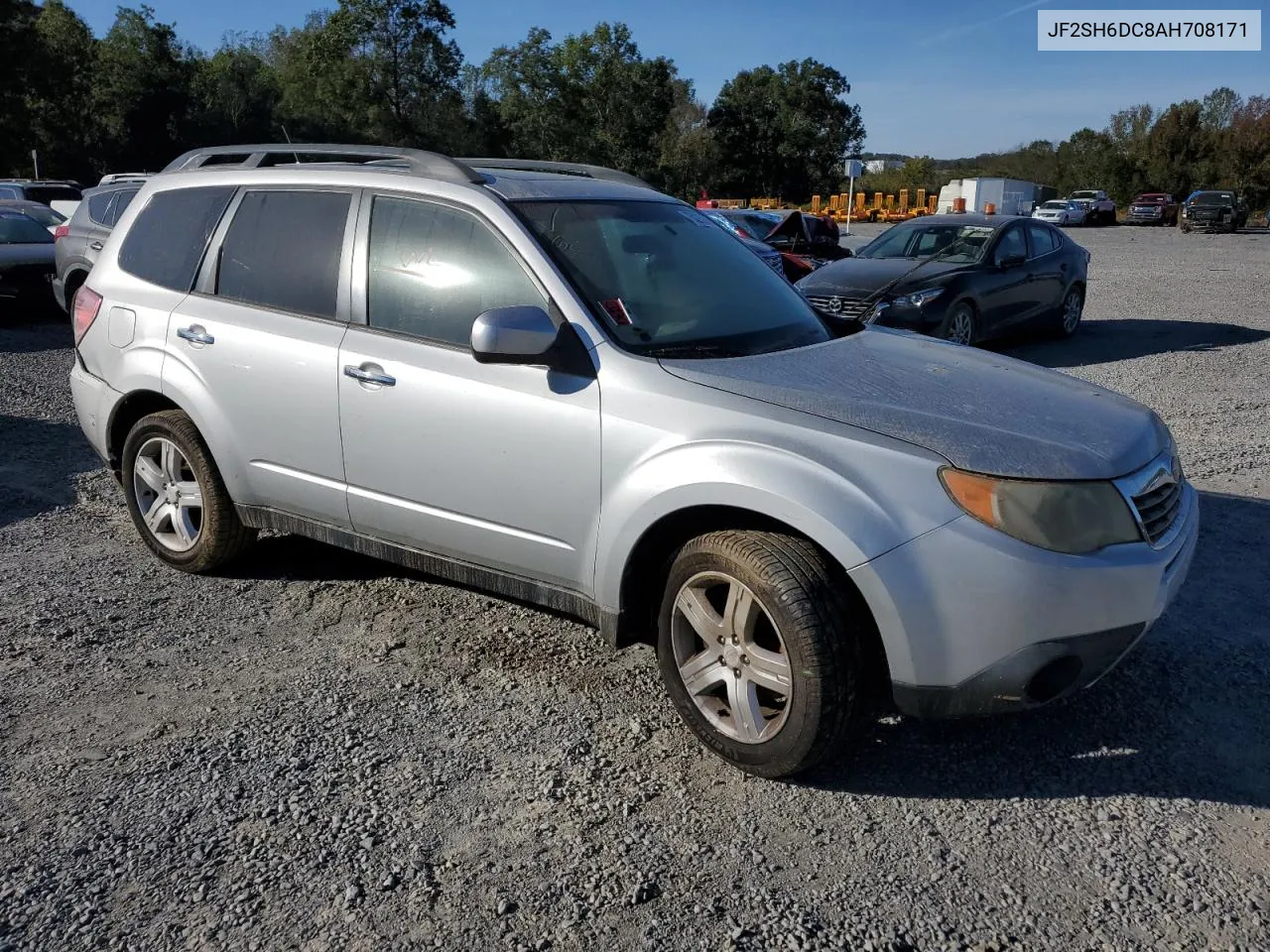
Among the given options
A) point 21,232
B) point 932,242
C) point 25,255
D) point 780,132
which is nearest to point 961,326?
point 932,242

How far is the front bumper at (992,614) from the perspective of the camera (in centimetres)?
287

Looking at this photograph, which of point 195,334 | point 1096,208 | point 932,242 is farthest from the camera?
point 1096,208

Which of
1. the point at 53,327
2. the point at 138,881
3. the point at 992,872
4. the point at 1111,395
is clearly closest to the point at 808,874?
the point at 992,872

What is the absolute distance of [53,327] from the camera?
13.4 metres

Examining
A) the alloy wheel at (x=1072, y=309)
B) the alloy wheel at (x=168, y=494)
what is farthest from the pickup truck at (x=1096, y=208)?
the alloy wheel at (x=168, y=494)

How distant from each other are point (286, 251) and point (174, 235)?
2.69 feet

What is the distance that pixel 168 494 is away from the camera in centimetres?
481

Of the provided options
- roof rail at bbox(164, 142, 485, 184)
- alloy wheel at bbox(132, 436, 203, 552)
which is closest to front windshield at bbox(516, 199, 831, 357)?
roof rail at bbox(164, 142, 485, 184)

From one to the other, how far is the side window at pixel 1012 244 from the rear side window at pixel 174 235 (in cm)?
880

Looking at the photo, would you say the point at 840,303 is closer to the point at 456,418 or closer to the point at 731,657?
the point at 456,418

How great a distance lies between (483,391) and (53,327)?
39.6ft

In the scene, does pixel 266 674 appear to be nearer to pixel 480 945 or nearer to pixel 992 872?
pixel 480 945

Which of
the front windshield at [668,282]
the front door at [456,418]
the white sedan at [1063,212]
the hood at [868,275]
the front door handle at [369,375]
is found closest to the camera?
the front door at [456,418]

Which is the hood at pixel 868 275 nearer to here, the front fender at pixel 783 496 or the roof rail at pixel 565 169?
the roof rail at pixel 565 169
